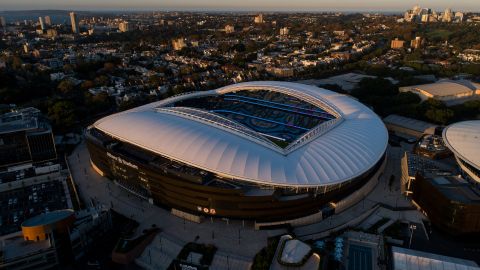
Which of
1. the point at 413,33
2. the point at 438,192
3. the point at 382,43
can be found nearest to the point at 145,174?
the point at 438,192

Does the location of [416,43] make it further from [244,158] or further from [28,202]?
[28,202]

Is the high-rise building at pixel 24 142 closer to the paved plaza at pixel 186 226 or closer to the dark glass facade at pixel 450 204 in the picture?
the paved plaza at pixel 186 226

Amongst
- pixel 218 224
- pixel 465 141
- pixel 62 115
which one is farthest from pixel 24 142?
pixel 465 141

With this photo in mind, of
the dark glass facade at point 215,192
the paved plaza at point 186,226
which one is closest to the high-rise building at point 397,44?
the dark glass facade at point 215,192

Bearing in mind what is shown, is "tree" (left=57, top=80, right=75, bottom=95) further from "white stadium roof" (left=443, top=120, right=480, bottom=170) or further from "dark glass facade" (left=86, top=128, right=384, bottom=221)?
"white stadium roof" (left=443, top=120, right=480, bottom=170)

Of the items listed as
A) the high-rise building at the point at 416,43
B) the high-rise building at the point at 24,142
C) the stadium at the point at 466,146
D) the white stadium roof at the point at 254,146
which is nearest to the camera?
the white stadium roof at the point at 254,146

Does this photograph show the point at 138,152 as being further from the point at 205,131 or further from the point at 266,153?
the point at 266,153
